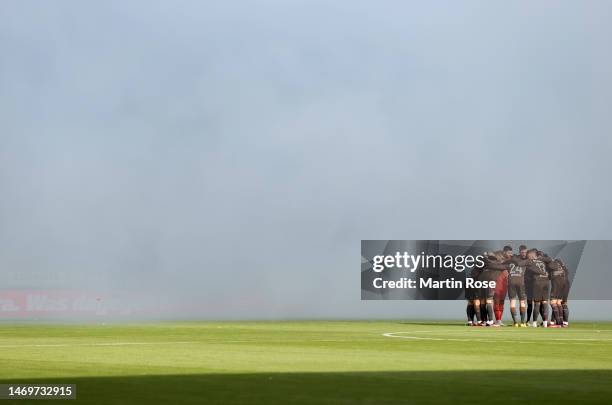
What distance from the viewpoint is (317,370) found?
18.3 metres

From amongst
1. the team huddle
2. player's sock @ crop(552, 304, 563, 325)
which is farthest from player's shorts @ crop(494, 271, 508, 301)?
player's sock @ crop(552, 304, 563, 325)

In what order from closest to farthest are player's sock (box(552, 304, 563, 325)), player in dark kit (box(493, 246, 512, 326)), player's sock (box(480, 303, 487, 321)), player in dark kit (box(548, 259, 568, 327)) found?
player's sock (box(552, 304, 563, 325)), player in dark kit (box(548, 259, 568, 327)), player's sock (box(480, 303, 487, 321)), player in dark kit (box(493, 246, 512, 326))

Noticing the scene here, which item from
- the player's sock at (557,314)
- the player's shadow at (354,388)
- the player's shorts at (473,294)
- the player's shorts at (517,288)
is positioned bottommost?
the player's shadow at (354,388)

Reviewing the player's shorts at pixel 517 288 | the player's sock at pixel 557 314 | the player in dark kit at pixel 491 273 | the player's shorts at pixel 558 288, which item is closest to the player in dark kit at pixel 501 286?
the player in dark kit at pixel 491 273

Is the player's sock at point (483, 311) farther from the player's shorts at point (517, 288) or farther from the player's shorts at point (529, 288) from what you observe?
the player's shorts at point (529, 288)

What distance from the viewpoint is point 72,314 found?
64125 mm

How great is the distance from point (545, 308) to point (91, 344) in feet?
72.6

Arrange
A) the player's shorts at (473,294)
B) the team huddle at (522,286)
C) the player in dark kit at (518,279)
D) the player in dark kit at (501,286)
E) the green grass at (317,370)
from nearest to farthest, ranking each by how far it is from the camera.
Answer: the green grass at (317,370), the team huddle at (522,286), the player's shorts at (473,294), the player in dark kit at (501,286), the player in dark kit at (518,279)

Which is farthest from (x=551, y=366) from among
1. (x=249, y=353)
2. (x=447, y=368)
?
(x=249, y=353)

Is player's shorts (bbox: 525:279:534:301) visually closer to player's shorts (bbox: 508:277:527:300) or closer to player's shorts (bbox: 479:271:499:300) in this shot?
player's shorts (bbox: 508:277:527:300)

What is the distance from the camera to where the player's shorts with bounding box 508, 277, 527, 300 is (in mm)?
46494

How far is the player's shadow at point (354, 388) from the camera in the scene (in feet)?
45.3

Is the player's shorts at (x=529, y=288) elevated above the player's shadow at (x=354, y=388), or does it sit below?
above

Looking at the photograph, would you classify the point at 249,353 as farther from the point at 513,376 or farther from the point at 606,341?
the point at 606,341
